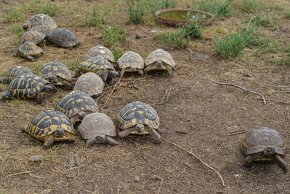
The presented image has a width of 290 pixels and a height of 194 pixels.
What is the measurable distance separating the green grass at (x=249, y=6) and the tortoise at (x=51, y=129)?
6413 mm

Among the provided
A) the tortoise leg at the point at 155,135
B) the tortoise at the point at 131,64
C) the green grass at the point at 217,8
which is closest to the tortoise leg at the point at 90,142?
the tortoise leg at the point at 155,135

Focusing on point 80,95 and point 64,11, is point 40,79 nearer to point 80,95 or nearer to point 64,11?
point 80,95

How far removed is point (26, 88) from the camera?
18.6 feet

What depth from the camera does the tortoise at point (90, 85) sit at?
5828 millimetres

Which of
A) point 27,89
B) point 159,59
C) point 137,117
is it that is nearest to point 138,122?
point 137,117

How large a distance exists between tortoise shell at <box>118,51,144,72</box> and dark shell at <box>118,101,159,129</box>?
62.8 inches

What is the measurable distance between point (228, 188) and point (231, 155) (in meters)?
0.60

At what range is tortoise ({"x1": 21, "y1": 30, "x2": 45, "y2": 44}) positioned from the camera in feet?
25.5

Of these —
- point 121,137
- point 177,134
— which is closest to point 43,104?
point 121,137

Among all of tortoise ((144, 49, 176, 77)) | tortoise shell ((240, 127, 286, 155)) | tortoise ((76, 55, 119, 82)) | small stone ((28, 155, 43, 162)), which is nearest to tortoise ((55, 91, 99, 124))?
small stone ((28, 155, 43, 162))

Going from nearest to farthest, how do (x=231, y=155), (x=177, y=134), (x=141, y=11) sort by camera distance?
(x=231, y=155)
(x=177, y=134)
(x=141, y=11)

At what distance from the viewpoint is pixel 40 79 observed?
588 cm

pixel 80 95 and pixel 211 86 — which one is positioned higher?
pixel 80 95

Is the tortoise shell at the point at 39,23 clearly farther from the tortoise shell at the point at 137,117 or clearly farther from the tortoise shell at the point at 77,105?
the tortoise shell at the point at 137,117
